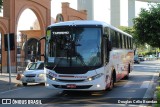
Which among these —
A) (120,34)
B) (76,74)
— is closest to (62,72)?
(76,74)

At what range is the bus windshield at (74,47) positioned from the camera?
51.7 ft

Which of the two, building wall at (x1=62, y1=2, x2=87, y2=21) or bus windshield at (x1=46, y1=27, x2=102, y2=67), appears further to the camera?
building wall at (x1=62, y1=2, x2=87, y2=21)

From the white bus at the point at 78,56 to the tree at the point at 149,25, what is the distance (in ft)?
31.4

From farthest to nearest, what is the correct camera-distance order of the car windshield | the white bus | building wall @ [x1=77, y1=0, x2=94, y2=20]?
building wall @ [x1=77, y1=0, x2=94, y2=20], the car windshield, the white bus

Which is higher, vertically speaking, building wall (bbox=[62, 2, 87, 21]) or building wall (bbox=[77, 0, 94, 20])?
building wall (bbox=[77, 0, 94, 20])

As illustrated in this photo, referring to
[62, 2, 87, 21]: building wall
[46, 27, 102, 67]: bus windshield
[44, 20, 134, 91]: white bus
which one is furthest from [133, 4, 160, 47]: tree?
[62, 2, 87, 21]: building wall

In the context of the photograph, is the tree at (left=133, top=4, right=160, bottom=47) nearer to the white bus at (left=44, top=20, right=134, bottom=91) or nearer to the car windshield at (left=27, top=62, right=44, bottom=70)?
the car windshield at (left=27, top=62, right=44, bottom=70)

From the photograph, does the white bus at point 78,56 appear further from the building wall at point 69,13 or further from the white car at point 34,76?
the building wall at point 69,13

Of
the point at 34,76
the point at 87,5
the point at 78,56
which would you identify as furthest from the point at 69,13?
the point at 78,56

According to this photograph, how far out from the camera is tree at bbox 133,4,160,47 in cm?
2562

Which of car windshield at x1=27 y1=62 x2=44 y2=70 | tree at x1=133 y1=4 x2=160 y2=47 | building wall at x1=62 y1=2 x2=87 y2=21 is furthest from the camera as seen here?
building wall at x1=62 y1=2 x2=87 y2=21

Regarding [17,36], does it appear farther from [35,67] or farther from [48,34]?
[48,34]

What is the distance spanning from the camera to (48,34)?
54.4 feet

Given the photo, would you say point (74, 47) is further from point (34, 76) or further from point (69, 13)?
point (69, 13)
